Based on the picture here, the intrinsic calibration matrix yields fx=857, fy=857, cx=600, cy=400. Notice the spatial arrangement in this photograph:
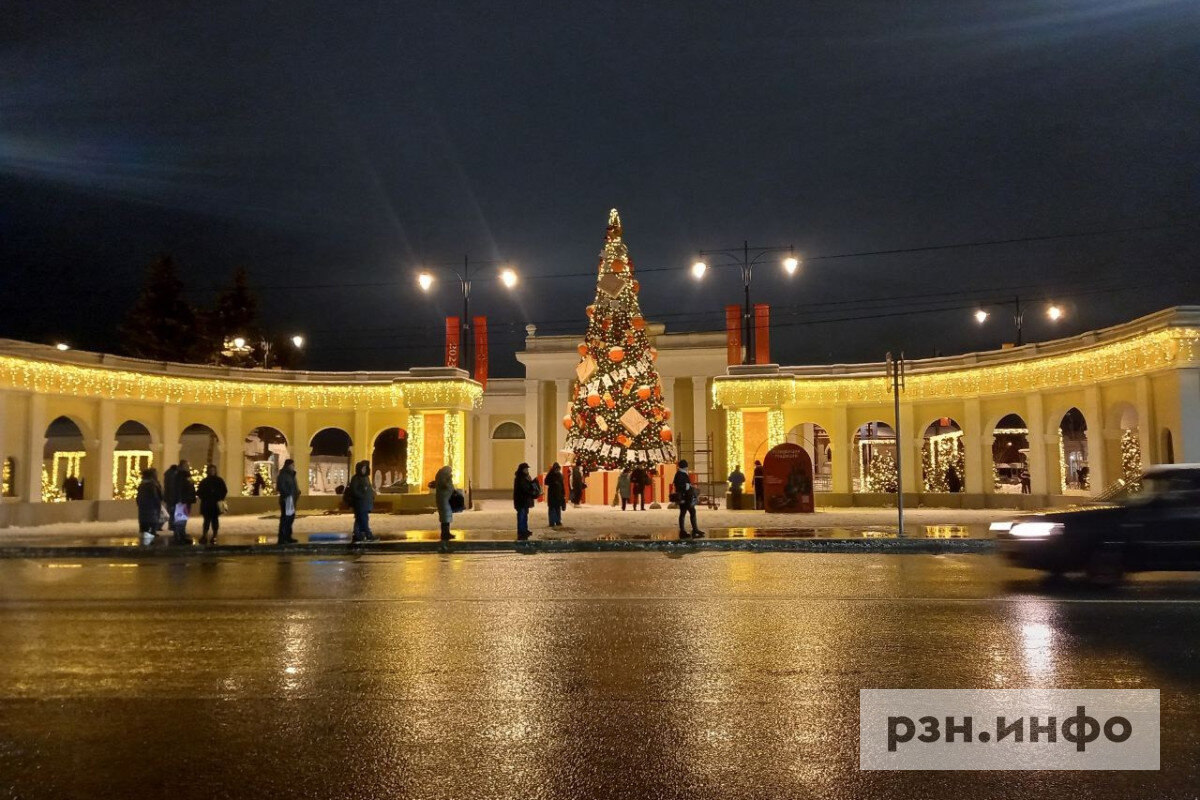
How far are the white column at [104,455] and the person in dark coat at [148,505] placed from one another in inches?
414

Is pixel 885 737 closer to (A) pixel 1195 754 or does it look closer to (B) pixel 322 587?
(A) pixel 1195 754

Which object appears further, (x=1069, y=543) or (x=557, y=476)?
(x=557, y=476)

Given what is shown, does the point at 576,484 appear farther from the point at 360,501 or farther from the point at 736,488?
the point at 360,501

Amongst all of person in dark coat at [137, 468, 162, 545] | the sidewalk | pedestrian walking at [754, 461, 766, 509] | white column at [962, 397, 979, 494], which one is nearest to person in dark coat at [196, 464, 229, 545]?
the sidewalk

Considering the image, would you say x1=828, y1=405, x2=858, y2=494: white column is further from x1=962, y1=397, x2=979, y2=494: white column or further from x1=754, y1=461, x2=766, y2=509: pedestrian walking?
x1=754, y1=461, x2=766, y2=509: pedestrian walking

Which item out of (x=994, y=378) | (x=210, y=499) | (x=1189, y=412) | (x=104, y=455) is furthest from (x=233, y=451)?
(x=1189, y=412)

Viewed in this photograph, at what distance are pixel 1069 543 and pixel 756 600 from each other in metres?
4.66

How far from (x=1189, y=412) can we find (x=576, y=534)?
50.3 feet

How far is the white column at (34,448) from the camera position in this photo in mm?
24375

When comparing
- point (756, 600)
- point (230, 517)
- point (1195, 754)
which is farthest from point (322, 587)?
point (230, 517)

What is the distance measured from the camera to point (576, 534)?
19859 mm

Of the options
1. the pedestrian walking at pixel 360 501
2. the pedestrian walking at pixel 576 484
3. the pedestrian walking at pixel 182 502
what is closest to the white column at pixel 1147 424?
the pedestrian walking at pixel 576 484

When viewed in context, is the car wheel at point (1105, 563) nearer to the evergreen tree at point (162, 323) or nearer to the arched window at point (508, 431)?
the arched window at point (508, 431)

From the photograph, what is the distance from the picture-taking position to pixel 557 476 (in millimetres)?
21141
